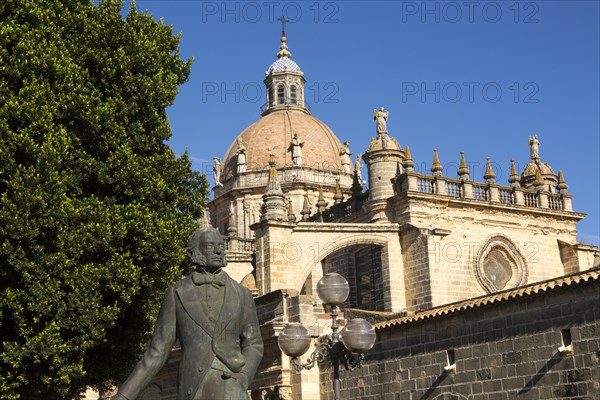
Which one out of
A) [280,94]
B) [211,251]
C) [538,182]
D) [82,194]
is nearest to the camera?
[211,251]

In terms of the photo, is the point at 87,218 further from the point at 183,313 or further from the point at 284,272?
the point at 284,272

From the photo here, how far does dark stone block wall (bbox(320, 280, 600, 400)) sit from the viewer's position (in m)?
15.4

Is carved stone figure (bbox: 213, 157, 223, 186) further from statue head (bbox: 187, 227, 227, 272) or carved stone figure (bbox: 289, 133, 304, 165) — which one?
statue head (bbox: 187, 227, 227, 272)

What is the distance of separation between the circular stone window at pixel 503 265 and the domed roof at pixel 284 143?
64.8 ft

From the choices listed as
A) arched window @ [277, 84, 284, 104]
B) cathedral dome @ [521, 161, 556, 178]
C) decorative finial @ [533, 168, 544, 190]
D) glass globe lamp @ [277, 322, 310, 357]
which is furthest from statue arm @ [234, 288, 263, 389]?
arched window @ [277, 84, 284, 104]

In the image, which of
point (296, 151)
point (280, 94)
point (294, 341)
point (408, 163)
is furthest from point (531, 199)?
point (280, 94)

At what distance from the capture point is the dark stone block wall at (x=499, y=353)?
15.4 meters

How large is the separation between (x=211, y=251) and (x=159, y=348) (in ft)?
2.53

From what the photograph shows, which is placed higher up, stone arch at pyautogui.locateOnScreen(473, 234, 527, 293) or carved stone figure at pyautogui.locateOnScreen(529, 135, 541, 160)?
carved stone figure at pyautogui.locateOnScreen(529, 135, 541, 160)

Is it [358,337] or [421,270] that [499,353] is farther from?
[421,270]

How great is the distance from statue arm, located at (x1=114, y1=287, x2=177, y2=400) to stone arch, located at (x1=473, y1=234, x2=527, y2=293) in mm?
27023

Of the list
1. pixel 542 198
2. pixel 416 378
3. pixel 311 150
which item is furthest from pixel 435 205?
pixel 311 150

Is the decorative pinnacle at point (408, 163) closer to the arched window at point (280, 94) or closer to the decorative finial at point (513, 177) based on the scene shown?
the decorative finial at point (513, 177)

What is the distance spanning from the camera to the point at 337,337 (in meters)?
12.7
